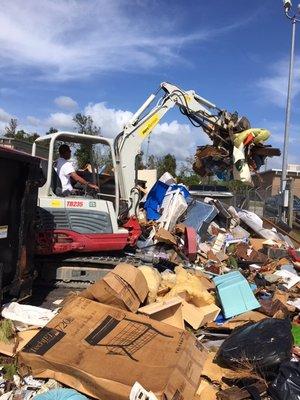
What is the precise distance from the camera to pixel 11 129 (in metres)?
33.6

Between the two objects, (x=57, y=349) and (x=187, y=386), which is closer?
(x=187, y=386)

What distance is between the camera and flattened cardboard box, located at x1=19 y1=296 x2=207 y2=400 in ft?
13.3

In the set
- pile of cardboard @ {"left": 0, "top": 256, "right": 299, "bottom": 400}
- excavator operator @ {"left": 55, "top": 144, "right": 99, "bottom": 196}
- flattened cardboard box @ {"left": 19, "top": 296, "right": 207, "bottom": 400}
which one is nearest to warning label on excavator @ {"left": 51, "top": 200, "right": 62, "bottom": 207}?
excavator operator @ {"left": 55, "top": 144, "right": 99, "bottom": 196}

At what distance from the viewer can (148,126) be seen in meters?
9.18

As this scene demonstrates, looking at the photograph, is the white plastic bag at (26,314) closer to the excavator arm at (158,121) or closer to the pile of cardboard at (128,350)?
the pile of cardboard at (128,350)

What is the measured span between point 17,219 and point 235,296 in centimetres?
308

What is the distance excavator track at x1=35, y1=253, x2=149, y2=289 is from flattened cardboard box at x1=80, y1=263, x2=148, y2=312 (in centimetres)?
157

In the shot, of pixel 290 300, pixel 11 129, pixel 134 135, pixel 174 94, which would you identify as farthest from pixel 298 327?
pixel 11 129

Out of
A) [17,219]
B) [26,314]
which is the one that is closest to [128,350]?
[26,314]

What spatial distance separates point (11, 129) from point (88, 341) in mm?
30784

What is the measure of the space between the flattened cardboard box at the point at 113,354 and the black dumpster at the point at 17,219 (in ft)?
2.93

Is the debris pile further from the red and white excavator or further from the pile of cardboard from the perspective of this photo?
the red and white excavator

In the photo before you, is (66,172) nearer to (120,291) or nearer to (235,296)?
(120,291)

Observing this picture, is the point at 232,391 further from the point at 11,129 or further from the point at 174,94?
the point at 11,129
